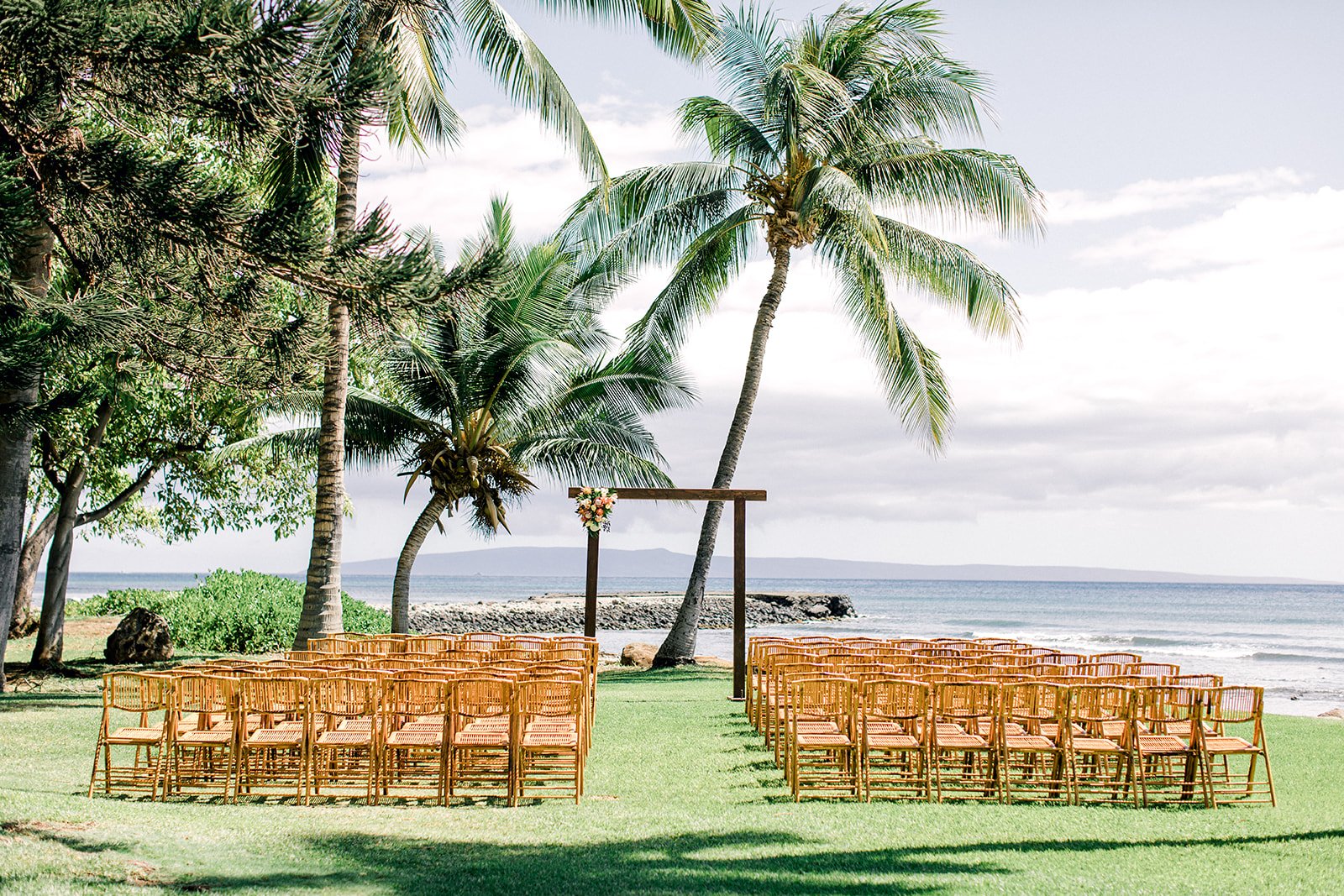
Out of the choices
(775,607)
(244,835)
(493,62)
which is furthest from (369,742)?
(775,607)

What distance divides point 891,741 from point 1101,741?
1.77 meters

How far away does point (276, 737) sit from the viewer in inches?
302

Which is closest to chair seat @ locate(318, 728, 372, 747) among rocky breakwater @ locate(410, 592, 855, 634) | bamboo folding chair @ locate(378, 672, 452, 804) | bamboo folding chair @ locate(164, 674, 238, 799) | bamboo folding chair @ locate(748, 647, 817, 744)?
bamboo folding chair @ locate(378, 672, 452, 804)

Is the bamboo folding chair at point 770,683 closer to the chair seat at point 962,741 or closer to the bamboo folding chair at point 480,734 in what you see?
the chair seat at point 962,741

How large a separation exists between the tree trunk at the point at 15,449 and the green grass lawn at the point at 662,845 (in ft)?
9.39

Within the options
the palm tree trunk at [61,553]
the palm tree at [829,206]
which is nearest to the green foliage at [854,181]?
the palm tree at [829,206]

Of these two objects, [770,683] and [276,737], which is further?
[770,683]

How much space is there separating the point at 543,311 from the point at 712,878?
598 inches

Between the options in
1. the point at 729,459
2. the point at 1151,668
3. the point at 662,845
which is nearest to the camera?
the point at 662,845

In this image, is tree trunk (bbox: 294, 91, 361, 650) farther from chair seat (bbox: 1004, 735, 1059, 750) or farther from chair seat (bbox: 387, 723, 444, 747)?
chair seat (bbox: 1004, 735, 1059, 750)

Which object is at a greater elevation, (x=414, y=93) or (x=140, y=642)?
(x=414, y=93)

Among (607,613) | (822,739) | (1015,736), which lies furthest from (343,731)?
(607,613)

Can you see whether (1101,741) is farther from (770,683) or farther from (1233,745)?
(770,683)

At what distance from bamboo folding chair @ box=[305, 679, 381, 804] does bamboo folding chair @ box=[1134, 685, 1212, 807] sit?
560 centimetres
